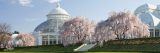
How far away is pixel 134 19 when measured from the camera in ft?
249

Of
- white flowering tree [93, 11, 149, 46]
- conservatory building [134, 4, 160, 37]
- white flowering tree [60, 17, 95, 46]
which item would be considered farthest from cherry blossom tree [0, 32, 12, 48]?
conservatory building [134, 4, 160, 37]

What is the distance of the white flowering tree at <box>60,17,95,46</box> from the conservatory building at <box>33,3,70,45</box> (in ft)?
135

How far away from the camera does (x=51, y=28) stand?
133 m

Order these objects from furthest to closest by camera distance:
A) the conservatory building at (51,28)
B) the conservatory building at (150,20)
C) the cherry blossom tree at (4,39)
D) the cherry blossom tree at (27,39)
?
the conservatory building at (51,28) < the cherry blossom tree at (27,39) < the conservatory building at (150,20) < the cherry blossom tree at (4,39)

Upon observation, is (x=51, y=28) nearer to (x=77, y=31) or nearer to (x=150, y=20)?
(x=150, y=20)

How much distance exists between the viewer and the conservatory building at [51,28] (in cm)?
12962

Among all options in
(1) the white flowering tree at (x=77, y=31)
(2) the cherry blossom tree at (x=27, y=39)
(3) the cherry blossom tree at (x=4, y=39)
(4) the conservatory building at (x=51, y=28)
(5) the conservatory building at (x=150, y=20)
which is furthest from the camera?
(4) the conservatory building at (x=51, y=28)

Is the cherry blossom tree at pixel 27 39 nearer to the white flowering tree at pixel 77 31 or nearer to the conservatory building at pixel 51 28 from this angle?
the conservatory building at pixel 51 28

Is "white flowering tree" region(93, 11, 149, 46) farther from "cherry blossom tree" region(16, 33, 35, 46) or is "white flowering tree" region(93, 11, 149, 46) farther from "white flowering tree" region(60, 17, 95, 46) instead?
"cherry blossom tree" region(16, 33, 35, 46)

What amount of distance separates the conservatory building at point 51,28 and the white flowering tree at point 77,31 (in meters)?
41.2

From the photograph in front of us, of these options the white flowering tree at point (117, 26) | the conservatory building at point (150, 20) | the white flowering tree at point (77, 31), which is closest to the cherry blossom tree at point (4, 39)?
the white flowering tree at point (77, 31)

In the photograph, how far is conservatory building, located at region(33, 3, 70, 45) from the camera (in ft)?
425

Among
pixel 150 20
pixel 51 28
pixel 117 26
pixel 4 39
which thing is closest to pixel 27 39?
pixel 51 28

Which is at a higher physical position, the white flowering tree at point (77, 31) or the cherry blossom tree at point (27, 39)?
the white flowering tree at point (77, 31)
